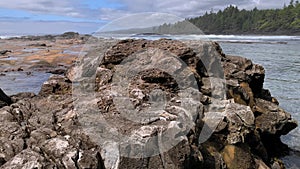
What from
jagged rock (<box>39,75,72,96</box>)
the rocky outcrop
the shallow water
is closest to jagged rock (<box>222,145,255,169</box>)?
the rocky outcrop

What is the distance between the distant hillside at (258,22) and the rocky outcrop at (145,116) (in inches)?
5015

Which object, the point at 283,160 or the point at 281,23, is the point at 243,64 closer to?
the point at 283,160

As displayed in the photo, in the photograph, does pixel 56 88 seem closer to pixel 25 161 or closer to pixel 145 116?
pixel 145 116

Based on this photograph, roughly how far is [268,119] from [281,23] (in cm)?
14891

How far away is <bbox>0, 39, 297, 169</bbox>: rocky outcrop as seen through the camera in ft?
21.0

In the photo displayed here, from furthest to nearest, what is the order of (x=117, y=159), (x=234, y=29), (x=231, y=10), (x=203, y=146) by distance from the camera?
(x=231, y=10)
(x=234, y=29)
(x=203, y=146)
(x=117, y=159)

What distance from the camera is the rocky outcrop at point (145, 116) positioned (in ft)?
21.0

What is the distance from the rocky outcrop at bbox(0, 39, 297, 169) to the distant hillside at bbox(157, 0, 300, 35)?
418 feet

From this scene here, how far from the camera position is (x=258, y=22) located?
17050cm

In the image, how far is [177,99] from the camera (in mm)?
8664

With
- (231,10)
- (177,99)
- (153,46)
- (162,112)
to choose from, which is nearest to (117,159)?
(162,112)

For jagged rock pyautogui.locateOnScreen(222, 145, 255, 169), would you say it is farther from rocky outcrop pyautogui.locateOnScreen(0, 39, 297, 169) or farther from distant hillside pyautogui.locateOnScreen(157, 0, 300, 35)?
distant hillside pyautogui.locateOnScreen(157, 0, 300, 35)

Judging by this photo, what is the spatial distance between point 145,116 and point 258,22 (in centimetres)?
17656

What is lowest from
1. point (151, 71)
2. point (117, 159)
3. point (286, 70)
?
point (286, 70)
